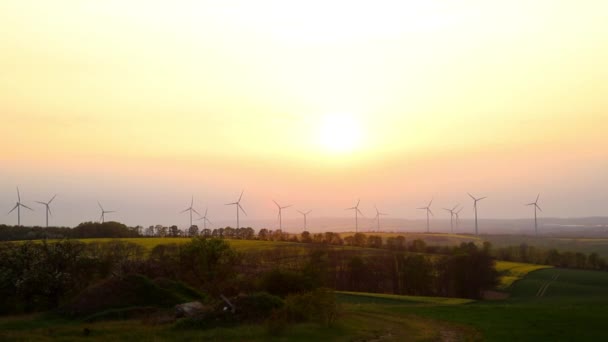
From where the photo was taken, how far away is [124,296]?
147 feet

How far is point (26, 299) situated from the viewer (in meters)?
50.0

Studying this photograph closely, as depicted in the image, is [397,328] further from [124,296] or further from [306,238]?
[306,238]

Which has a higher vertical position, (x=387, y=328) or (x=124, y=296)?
(x=124, y=296)

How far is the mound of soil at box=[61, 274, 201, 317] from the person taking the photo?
4325 cm

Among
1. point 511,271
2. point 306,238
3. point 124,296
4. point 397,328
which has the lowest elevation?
point 511,271

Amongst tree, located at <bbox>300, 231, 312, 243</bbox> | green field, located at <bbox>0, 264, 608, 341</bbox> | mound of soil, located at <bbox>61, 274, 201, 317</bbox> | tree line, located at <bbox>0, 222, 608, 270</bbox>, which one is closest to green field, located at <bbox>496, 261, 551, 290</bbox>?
tree line, located at <bbox>0, 222, 608, 270</bbox>

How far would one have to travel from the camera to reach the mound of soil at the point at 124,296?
4325 cm

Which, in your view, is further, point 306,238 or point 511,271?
point 306,238

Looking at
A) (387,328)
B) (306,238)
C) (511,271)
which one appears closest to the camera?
(387,328)

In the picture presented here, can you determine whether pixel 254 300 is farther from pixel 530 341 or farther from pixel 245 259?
pixel 245 259

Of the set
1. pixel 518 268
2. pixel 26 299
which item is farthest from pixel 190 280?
pixel 518 268

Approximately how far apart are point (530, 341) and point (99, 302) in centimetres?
3119

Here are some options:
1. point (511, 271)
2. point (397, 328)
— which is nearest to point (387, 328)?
point (397, 328)

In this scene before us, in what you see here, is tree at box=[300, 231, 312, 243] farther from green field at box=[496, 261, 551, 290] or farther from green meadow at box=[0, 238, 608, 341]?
green meadow at box=[0, 238, 608, 341]
